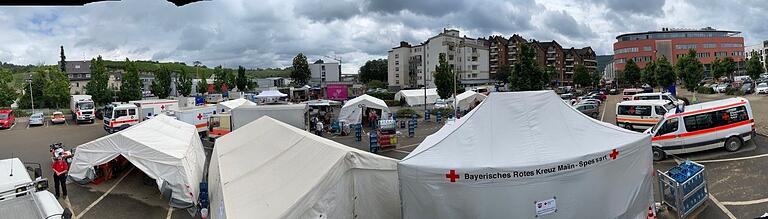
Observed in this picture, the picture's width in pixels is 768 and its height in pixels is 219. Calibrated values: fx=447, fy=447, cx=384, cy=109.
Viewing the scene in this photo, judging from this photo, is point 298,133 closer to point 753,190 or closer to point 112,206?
point 112,206

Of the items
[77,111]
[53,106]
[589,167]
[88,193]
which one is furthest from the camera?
[53,106]

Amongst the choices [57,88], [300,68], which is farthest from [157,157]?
[300,68]

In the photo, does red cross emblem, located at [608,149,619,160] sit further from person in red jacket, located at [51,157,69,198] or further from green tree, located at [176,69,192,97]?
green tree, located at [176,69,192,97]

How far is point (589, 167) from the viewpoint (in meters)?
7.01

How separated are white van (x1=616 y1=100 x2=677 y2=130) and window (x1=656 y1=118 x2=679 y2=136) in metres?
6.52

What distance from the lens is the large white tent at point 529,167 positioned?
6.71m

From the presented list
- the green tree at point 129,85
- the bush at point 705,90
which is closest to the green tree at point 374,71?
the green tree at point 129,85

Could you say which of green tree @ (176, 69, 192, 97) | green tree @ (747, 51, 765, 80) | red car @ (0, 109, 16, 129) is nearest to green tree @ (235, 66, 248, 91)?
green tree @ (176, 69, 192, 97)

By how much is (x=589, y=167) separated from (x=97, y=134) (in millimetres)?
30074

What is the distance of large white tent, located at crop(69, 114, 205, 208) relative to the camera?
1091 centimetres

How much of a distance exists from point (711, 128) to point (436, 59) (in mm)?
71304

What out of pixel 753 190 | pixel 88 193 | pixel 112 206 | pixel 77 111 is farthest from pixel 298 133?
pixel 77 111

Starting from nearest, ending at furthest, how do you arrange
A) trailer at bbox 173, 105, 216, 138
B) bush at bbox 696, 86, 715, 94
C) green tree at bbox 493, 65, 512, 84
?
1. trailer at bbox 173, 105, 216, 138
2. bush at bbox 696, 86, 715, 94
3. green tree at bbox 493, 65, 512, 84

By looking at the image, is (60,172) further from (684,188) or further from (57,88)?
(57,88)
